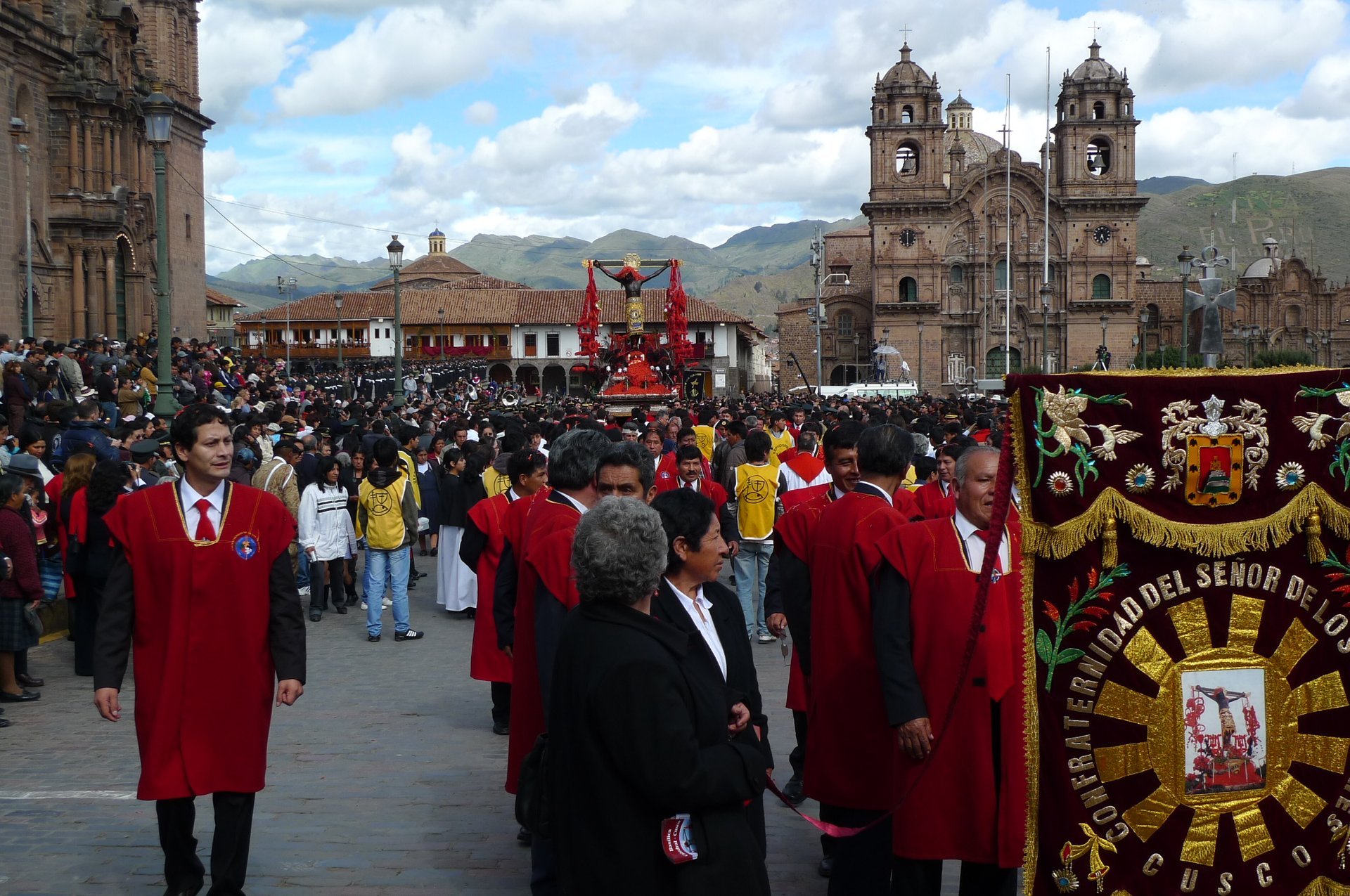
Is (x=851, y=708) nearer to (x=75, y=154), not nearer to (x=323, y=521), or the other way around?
(x=323, y=521)

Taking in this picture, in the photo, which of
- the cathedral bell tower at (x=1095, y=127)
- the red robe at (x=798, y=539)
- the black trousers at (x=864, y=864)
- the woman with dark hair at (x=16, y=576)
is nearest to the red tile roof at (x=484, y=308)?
the cathedral bell tower at (x=1095, y=127)

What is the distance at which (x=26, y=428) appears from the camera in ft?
35.9

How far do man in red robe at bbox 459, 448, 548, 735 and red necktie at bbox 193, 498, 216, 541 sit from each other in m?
2.34

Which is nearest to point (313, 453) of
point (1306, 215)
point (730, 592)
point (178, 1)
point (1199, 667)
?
point (730, 592)

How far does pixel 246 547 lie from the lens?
5074mm

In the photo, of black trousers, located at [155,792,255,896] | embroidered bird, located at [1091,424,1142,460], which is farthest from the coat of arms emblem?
black trousers, located at [155,792,255,896]

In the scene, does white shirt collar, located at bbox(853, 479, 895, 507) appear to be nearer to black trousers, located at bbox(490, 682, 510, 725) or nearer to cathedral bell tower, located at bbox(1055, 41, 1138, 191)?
black trousers, located at bbox(490, 682, 510, 725)

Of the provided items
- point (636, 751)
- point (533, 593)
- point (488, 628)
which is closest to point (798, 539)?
point (533, 593)

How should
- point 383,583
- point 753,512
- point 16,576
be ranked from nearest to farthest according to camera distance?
point 16,576, point 753,512, point 383,583

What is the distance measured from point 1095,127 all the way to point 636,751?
2848 inches

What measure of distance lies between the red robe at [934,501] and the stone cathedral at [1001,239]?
63.3 meters

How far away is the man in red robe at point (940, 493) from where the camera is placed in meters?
7.04

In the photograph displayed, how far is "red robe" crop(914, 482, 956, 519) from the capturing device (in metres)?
7.01

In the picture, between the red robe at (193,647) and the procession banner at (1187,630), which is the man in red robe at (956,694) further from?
the red robe at (193,647)
